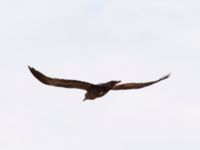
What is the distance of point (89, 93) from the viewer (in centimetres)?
4075

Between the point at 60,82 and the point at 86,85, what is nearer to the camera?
the point at 60,82

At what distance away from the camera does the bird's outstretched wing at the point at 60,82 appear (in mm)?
38591

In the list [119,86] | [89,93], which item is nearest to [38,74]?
[89,93]

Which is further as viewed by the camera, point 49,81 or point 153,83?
point 153,83

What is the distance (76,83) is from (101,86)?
3.93 feet

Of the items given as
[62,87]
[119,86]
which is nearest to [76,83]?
[62,87]

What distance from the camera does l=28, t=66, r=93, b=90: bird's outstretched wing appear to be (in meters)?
38.6

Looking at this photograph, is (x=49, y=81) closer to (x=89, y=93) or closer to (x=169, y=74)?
(x=89, y=93)

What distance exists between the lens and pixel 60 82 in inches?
1563

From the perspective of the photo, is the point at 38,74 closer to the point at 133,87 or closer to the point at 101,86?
the point at 101,86

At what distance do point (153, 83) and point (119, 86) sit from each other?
197 cm

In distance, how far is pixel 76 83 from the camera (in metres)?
40.0

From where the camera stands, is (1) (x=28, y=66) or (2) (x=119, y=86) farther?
(2) (x=119, y=86)

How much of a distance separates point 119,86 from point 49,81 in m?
5.22
